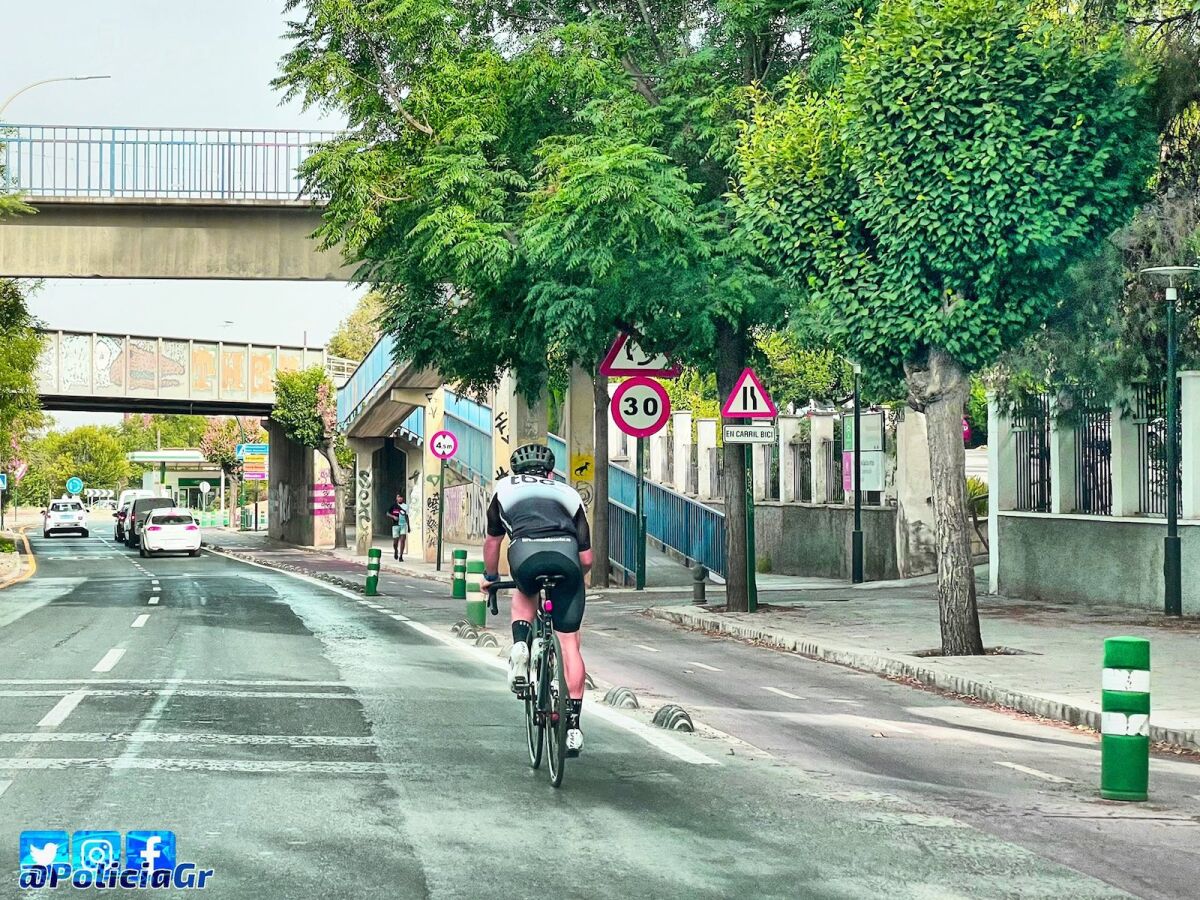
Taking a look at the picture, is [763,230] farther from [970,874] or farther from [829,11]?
[970,874]

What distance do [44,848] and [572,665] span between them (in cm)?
311

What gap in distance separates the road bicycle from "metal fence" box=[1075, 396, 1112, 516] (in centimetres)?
1536

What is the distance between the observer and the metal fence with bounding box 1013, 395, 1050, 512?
79.8 feet

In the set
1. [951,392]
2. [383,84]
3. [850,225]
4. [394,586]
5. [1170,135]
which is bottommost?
[394,586]

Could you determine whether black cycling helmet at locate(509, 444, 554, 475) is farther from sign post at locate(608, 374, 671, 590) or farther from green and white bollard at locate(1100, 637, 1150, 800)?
sign post at locate(608, 374, 671, 590)

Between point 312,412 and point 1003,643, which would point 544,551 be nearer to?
point 1003,643

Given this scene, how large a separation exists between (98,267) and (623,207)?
14.1 meters

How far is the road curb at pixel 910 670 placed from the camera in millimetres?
11742

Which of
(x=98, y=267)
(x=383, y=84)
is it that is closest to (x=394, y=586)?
(x=98, y=267)

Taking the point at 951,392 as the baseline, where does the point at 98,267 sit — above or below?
above

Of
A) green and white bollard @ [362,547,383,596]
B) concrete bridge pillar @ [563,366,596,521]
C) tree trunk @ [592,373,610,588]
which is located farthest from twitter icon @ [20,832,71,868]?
concrete bridge pillar @ [563,366,596,521]

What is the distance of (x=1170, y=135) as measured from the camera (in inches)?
707

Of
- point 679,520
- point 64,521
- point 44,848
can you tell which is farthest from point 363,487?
point 44,848

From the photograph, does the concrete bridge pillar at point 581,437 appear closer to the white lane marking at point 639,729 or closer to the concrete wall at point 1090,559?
the concrete wall at point 1090,559
